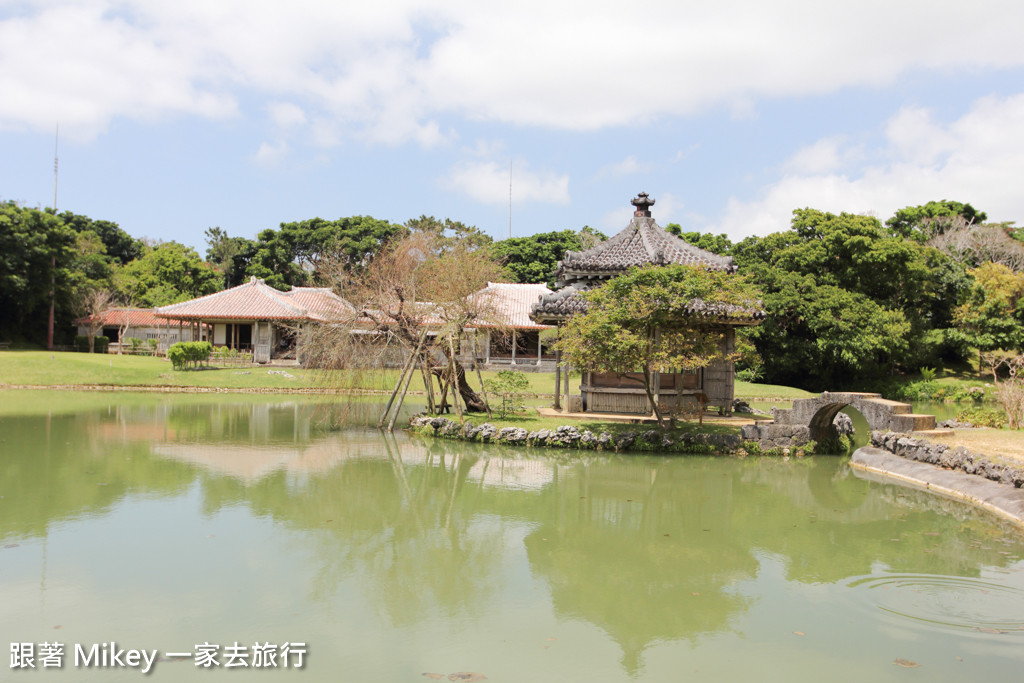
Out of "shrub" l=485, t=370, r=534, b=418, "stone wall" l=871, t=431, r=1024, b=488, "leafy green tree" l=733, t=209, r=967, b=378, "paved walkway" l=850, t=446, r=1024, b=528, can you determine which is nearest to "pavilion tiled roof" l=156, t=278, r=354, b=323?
"shrub" l=485, t=370, r=534, b=418

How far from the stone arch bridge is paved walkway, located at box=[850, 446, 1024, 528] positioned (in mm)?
642

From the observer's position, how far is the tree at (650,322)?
39.7 ft

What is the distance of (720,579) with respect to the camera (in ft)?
20.5

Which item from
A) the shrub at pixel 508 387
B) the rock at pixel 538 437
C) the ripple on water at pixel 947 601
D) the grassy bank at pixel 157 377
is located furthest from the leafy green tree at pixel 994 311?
the ripple on water at pixel 947 601

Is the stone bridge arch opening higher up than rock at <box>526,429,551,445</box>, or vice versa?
the stone bridge arch opening

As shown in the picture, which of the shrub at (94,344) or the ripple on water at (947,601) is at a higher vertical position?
the shrub at (94,344)

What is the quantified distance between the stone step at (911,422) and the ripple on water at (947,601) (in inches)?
249

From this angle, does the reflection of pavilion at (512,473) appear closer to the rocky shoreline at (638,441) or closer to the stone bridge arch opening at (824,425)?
the rocky shoreline at (638,441)

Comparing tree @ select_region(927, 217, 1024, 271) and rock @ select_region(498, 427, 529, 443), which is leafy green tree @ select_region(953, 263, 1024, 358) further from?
rock @ select_region(498, 427, 529, 443)

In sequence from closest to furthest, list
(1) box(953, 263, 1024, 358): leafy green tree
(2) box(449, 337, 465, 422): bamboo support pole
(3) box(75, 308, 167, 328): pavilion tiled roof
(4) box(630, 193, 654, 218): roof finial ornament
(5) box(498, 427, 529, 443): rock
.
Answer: (5) box(498, 427, 529, 443): rock → (2) box(449, 337, 465, 422): bamboo support pole → (4) box(630, 193, 654, 218): roof finial ornament → (1) box(953, 263, 1024, 358): leafy green tree → (3) box(75, 308, 167, 328): pavilion tiled roof

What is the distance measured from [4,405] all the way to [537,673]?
18.2 metres

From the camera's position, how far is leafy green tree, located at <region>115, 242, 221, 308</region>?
136 feet

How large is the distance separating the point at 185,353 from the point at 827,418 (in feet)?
71.0

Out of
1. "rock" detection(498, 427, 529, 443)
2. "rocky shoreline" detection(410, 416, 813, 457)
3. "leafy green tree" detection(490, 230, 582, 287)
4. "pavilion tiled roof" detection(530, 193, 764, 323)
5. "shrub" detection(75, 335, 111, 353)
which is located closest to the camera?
"rocky shoreline" detection(410, 416, 813, 457)
